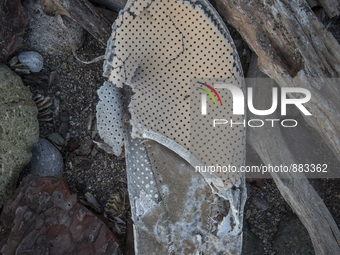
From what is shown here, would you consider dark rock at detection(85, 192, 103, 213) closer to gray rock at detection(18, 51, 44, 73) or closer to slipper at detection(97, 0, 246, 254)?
slipper at detection(97, 0, 246, 254)

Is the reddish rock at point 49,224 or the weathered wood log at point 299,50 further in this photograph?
the reddish rock at point 49,224

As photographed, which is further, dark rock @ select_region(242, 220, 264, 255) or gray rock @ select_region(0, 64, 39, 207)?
dark rock @ select_region(242, 220, 264, 255)

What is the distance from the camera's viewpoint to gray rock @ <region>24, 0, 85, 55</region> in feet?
8.95

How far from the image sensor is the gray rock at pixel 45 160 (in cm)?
279

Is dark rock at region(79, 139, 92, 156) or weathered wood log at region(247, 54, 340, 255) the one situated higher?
weathered wood log at region(247, 54, 340, 255)

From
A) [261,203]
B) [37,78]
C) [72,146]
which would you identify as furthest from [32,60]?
[261,203]

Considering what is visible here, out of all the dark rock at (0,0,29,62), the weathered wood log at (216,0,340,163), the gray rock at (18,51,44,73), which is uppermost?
the weathered wood log at (216,0,340,163)

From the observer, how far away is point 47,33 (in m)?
2.77

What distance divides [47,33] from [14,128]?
38.2 inches

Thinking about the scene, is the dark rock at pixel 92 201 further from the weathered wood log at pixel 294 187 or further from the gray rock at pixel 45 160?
the weathered wood log at pixel 294 187

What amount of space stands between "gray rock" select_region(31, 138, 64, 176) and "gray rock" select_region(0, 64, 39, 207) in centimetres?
14

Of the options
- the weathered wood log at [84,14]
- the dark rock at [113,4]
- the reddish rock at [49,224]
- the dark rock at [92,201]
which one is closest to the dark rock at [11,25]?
the weathered wood log at [84,14]

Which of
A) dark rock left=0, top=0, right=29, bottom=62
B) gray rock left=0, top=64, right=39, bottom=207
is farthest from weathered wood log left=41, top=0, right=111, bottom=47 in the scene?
gray rock left=0, top=64, right=39, bottom=207

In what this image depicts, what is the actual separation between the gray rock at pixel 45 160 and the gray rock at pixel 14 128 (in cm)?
14
